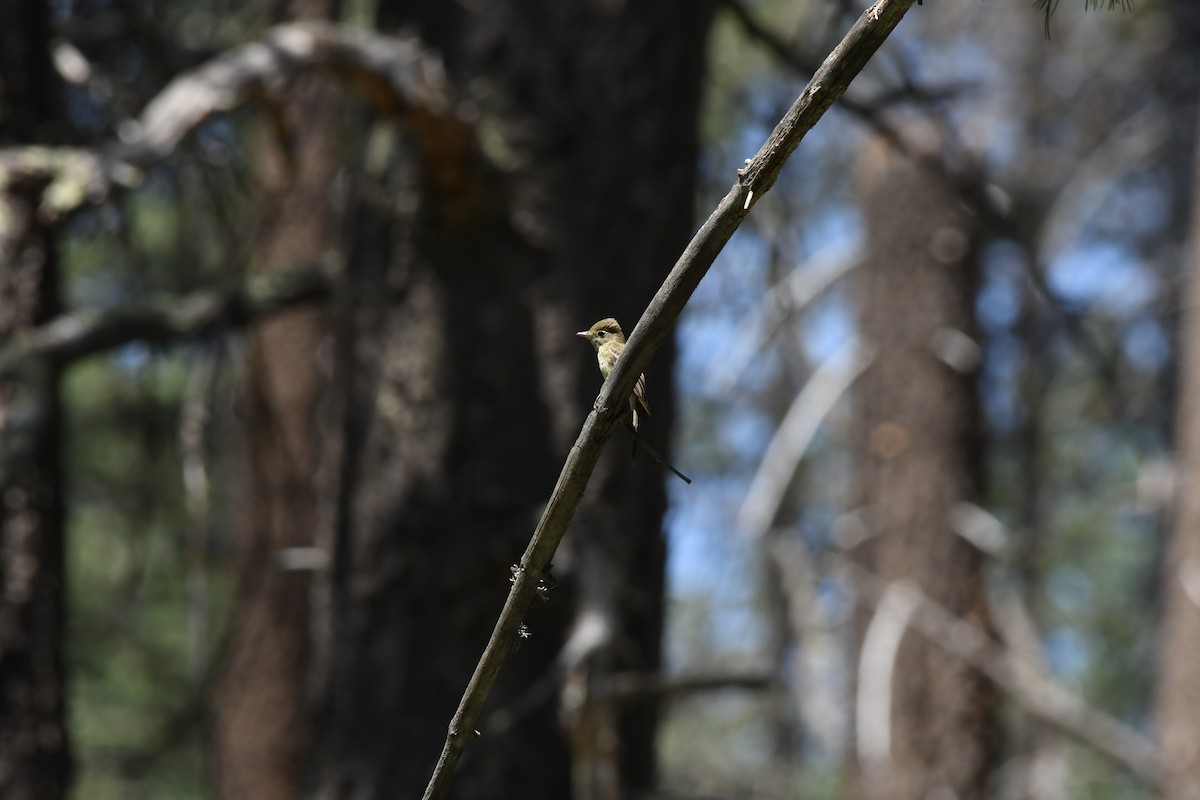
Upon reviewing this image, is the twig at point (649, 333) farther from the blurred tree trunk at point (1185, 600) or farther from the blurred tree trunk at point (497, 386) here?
the blurred tree trunk at point (1185, 600)

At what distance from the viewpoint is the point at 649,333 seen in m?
0.97

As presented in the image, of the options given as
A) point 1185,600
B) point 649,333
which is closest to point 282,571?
point 1185,600

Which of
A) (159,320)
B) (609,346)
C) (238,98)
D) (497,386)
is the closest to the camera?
(609,346)

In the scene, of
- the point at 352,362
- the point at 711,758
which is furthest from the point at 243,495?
the point at 711,758

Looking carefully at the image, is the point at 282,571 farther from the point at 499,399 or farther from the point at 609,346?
the point at 609,346

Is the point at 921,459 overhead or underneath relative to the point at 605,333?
overhead

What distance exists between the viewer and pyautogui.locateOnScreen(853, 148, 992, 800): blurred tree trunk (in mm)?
6895

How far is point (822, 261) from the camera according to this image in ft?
26.4

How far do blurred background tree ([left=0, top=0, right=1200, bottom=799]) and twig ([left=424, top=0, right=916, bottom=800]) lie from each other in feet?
5.43

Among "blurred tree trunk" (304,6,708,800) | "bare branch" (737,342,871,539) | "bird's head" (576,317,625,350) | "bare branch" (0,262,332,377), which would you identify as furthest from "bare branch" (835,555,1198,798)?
"bird's head" (576,317,625,350)

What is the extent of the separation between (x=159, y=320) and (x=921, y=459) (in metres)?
5.02

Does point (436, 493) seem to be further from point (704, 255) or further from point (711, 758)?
point (711, 758)

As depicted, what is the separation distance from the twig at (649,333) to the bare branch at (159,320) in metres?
2.29

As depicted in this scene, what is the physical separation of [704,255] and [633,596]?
218 cm
